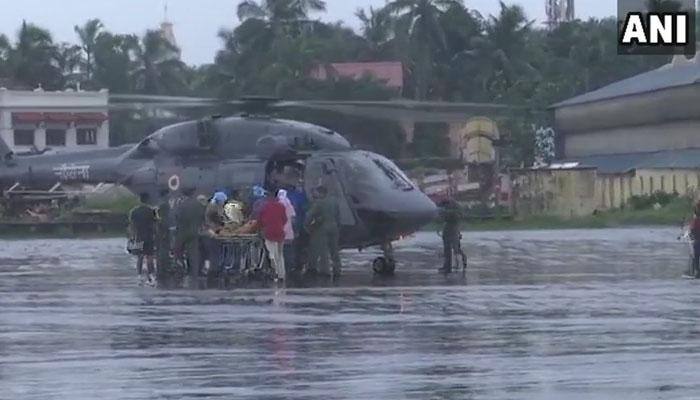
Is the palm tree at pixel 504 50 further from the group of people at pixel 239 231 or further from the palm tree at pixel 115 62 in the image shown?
the group of people at pixel 239 231

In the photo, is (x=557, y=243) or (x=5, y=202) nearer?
(x=557, y=243)

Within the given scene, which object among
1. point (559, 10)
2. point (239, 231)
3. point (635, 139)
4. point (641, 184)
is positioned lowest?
point (239, 231)

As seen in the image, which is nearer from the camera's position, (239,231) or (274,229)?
(274,229)

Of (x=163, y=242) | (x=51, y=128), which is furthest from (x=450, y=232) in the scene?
(x=51, y=128)

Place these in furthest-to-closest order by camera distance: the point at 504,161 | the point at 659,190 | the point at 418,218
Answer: the point at 504,161 → the point at 659,190 → the point at 418,218

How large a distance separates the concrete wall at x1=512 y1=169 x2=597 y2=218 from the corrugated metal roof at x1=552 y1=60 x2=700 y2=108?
12.3 metres

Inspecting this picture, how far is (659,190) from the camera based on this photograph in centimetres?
6316

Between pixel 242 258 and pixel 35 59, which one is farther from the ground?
pixel 35 59

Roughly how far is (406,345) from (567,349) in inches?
60.8

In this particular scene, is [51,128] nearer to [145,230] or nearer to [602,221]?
[602,221]

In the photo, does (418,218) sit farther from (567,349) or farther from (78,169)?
(567,349)

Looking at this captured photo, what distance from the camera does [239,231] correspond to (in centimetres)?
2616

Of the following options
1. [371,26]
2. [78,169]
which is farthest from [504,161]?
[78,169]

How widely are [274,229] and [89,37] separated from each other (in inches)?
3355
